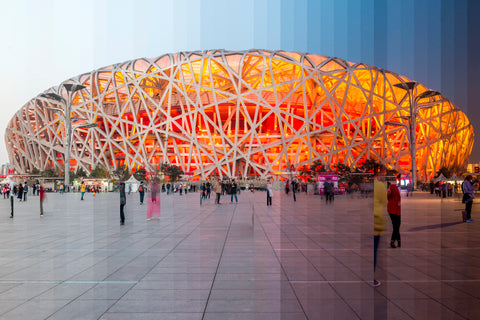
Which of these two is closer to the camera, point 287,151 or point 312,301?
point 312,301

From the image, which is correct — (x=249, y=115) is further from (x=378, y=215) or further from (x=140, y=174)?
(x=378, y=215)

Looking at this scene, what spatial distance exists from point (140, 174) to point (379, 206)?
60.8 meters

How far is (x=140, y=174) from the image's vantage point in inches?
2559

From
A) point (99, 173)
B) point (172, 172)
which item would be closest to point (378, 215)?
point (172, 172)

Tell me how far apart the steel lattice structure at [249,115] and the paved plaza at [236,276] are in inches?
2283

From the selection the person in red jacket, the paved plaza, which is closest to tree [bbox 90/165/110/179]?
the paved plaza

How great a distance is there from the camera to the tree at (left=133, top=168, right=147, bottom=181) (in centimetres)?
6475

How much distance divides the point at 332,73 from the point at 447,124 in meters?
23.4

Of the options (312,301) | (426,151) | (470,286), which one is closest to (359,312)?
(312,301)

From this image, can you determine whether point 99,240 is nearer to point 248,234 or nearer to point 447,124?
point 248,234

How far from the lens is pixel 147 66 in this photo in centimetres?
7025

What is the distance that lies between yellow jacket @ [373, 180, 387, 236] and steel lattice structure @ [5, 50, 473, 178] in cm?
6115

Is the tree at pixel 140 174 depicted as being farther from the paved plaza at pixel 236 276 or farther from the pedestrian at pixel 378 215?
the pedestrian at pixel 378 215

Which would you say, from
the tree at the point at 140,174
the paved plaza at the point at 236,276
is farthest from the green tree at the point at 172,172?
the paved plaza at the point at 236,276
